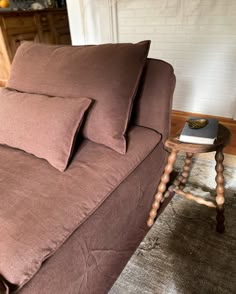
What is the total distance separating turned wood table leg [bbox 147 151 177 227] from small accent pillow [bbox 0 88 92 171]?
0.42 metres

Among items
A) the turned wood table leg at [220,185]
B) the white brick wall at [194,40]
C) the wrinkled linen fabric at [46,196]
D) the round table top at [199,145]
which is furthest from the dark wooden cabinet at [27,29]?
the turned wood table leg at [220,185]

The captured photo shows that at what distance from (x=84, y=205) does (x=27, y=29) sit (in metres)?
2.83

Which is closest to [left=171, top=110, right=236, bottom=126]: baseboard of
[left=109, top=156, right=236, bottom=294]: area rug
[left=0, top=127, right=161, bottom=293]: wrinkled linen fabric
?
[left=109, top=156, right=236, bottom=294]: area rug

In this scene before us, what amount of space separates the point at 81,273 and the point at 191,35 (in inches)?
78.0

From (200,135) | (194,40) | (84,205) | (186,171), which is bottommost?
(186,171)

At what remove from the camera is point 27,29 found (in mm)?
2885

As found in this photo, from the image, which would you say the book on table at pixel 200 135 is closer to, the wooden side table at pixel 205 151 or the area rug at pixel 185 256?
the wooden side table at pixel 205 151

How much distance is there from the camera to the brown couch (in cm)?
67

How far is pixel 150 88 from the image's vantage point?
3.69 feet

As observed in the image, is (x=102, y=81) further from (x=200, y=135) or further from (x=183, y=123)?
(x=183, y=123)

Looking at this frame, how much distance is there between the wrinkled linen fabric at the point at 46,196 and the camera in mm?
642

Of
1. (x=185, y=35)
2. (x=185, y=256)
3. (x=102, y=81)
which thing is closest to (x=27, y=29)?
(x=185, y=35)

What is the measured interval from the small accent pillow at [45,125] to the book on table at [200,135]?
42 centimetres

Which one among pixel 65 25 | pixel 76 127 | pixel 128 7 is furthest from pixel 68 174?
pixel 65 25
